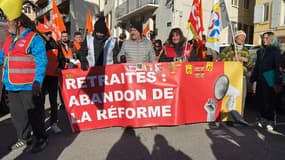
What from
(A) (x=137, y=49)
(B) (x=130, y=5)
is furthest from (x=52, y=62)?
(B) (x=130, y=5)

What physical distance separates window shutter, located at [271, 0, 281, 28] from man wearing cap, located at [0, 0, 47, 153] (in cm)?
1898

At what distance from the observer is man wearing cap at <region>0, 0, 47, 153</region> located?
396 centimetres

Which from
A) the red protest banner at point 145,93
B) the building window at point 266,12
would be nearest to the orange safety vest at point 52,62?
the red protest banner at point 145,93

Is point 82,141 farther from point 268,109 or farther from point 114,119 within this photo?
point 268,109

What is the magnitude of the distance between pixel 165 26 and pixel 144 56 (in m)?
15.2

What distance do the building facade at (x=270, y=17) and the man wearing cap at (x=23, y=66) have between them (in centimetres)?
1762

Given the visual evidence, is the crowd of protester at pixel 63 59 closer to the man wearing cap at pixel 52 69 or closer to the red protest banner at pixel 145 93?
the man wearing cap at pixel 52 69

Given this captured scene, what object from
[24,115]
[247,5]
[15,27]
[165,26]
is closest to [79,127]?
[24,115]

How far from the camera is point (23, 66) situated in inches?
159

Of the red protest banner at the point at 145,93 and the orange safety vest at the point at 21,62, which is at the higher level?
the orange safety vest at the point at 21,62

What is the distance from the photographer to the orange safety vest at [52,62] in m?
4.89

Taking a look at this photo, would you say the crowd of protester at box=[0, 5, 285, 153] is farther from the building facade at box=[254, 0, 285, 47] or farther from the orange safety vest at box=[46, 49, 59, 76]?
the building facade at box=[254, 0, 285, 47]

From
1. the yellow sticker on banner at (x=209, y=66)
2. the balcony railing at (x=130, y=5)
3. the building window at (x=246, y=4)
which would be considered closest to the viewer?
the yellow sticker on banner at (x=209, y=66)

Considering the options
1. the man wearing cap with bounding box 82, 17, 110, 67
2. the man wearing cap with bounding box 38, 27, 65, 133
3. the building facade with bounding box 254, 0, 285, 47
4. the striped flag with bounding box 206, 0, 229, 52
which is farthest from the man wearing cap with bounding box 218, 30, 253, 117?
the building facade with bounding box 254, 0, 285, 47
